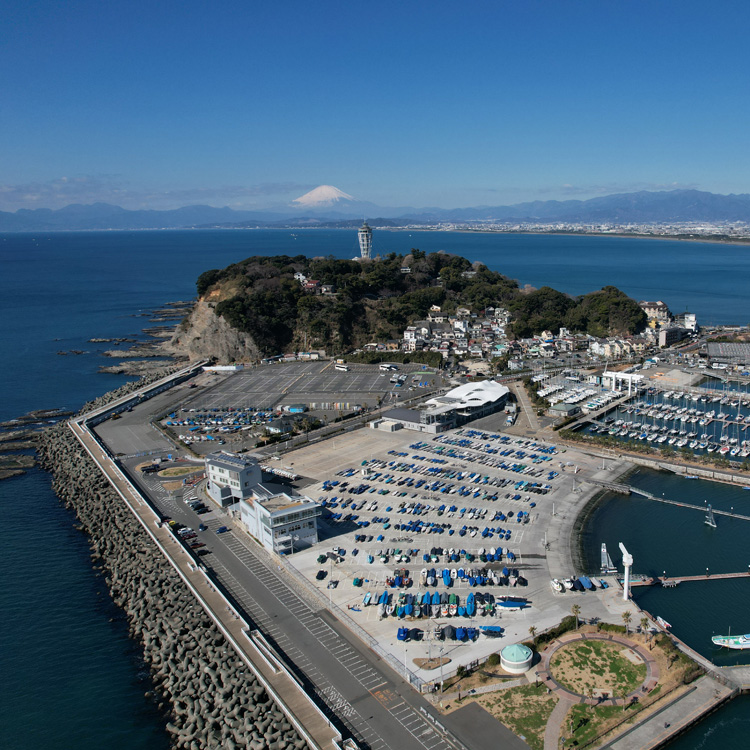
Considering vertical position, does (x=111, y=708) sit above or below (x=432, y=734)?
below

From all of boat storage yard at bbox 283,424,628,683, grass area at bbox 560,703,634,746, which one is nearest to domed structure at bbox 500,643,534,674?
boat storage yard at bbox 283,424,628,683

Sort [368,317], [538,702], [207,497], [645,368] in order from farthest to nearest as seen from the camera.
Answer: [368,317] < [645,368] < [207,497] < [538,702]

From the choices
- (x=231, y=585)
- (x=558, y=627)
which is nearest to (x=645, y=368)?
(x=558, y=627)

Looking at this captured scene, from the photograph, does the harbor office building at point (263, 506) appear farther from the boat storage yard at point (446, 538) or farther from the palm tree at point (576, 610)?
the palm tree at point (576, 610)

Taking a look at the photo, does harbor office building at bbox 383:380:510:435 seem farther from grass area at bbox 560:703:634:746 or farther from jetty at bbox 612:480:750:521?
grass area at bbox 560:703:634:746

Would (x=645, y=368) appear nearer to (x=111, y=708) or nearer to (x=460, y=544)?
(x=460, y=544)

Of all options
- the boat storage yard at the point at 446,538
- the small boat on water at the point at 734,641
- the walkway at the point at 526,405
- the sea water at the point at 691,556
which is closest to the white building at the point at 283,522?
the boat storage yard at the point at 446,538

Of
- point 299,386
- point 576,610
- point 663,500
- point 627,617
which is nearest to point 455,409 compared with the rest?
point 663,500
